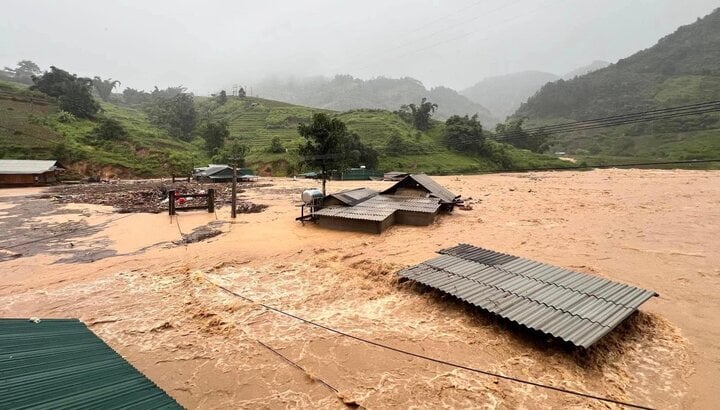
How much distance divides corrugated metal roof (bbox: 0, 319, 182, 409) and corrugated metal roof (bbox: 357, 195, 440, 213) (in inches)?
641

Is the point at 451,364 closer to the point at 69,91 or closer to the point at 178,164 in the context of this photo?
the point at 178,164

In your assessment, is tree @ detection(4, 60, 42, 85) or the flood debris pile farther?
tree @ detection(4, 60, 42, 85)

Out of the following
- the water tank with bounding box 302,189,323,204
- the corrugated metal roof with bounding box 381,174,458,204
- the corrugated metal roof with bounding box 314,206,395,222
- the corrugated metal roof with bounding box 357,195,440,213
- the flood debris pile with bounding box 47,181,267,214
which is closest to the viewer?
the corrugated metal roof with bounding box 314,206,395,222

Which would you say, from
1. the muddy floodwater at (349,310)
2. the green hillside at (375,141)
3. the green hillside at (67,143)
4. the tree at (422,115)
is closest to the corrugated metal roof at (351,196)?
the muddy floodwater at (349,310)

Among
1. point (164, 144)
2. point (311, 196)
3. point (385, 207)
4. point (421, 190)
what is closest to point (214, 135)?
point (164, 144)

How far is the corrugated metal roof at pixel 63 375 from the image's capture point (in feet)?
12.5

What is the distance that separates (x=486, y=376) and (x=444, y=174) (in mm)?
55242

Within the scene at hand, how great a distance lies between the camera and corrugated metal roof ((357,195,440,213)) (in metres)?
20.0

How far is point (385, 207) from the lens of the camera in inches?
805

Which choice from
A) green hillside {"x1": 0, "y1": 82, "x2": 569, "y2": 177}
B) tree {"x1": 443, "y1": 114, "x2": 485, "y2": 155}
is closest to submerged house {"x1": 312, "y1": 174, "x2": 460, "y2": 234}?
green hillside {"x1": 0, "y1": 82, "x2": 569, "y2": 177}

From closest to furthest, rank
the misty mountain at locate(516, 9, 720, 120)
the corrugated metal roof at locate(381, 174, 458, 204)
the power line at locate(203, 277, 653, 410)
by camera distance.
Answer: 1. the power line at locate(203, 277, 653, 410)
2. the corrugated metal roof at locate(381, 174, 458, 204)
3. the misty mountain at locate(516, 9, 720, 120)

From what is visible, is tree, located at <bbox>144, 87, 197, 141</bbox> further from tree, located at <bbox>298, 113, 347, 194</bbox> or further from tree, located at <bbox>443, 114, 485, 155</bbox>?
tree, located at <bbox>298, 113, 347, 194</bbox>

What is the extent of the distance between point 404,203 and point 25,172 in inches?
1714

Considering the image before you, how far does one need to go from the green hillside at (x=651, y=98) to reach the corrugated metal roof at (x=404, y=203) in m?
64.8
